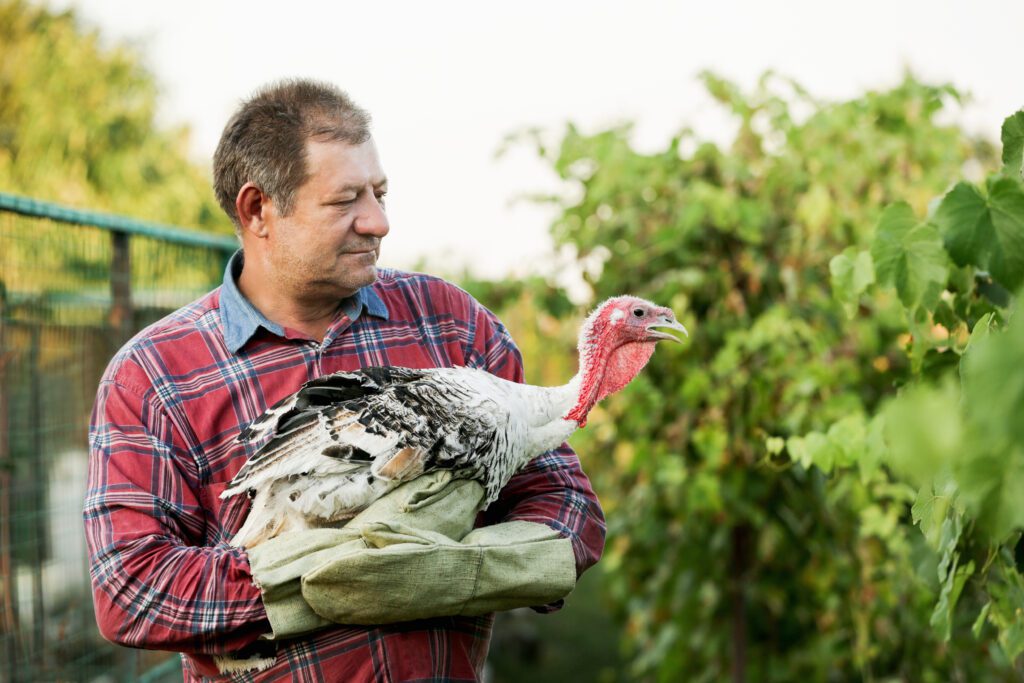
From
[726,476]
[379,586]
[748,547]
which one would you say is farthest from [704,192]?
[379,586]

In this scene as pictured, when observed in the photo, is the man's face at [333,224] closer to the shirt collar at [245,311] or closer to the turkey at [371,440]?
the shirt collar at [245,311]

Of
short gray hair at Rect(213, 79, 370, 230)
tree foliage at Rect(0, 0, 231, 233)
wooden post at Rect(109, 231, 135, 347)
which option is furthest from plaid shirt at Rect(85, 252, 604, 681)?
tree foliage at Rect(0, 0, 231, 233)

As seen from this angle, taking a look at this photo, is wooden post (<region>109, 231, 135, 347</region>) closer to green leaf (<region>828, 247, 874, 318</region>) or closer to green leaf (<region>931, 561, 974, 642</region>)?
green leaf (<region>828, 247, 874, 318</region>)

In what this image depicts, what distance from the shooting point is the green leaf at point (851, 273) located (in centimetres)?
233

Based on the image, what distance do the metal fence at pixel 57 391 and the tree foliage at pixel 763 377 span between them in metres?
1.88

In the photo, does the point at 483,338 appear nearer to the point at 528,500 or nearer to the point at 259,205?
the point at 528,500

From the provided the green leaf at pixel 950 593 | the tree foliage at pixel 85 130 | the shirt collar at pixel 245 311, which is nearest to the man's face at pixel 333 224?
the shirt collar at pixel 245 311

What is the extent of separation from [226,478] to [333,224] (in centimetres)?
60

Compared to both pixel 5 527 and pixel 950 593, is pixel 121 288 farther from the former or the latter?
pixel 950 593

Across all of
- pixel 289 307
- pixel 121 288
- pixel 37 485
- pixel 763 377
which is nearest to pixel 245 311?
pixel 289 307

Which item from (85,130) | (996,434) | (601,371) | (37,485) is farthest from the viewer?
(85,130)

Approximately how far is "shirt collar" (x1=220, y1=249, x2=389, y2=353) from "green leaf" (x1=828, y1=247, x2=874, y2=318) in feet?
3.66

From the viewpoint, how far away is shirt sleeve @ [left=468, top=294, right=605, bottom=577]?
7.37 ft

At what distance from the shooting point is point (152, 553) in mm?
1943
